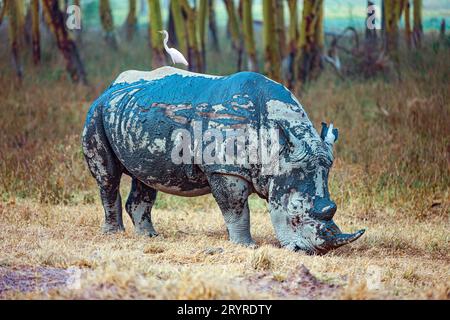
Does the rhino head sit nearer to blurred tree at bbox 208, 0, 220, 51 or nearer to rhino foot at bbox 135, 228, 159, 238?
rhino foot at bbox 135, 228, 159, 238

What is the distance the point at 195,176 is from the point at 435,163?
434cm

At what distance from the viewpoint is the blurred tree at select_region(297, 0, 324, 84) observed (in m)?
15.2

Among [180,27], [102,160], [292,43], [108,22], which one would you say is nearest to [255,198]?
[102,160]

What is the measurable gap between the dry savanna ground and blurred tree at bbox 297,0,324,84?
0.34 metres

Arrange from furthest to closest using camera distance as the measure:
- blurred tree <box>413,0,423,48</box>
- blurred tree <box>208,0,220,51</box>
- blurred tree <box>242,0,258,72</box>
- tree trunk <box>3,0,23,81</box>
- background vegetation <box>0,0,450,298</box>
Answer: blurred tree <box>208,0,220,51</box>, blurred tree <box>413,0,423,48</box>, tree trunk <box>3,0,23,81</box>, blurred tree <box>242,0,258,72</box>, background vegetation <box>0,0,450,298</box>

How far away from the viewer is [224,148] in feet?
24.8

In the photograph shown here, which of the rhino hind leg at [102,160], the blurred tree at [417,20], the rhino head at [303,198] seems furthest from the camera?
the blurred tree at [417,20]

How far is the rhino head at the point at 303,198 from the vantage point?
287 inches

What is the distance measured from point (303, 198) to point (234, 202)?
635mm

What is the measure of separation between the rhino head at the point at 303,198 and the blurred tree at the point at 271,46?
261 inches

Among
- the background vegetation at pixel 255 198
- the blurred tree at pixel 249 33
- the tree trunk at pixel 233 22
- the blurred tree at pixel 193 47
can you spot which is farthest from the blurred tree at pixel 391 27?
the blurred tree at pixel 193 47

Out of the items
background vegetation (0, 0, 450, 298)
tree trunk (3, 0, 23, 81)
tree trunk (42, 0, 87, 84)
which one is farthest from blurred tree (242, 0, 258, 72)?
tree trunk (3, 0, 23, 81)

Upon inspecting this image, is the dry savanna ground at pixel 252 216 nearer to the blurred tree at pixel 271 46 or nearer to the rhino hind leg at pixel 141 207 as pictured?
the rhino hind leg at pixel 141 207

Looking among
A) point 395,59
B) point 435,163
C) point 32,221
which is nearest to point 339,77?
point 395,59
